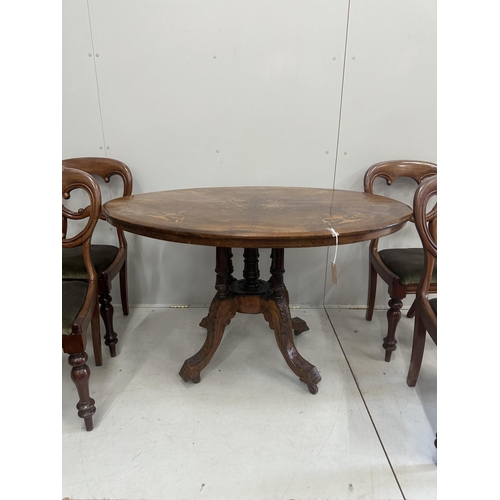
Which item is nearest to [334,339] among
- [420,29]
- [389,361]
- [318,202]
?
[389,361]

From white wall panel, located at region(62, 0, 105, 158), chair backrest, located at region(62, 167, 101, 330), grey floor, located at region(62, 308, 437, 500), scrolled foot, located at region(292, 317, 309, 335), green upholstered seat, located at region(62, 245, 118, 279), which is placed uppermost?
white wall panel, located at region(62, 0, 105, 158)

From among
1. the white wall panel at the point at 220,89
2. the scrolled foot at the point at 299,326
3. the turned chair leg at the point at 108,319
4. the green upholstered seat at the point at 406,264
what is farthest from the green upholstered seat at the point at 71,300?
the green upholstered seat at the point at 406,264

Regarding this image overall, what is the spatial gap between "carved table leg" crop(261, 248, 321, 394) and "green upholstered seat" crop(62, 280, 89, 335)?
29.1 inches

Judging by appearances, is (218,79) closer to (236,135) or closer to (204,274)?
(236,135)

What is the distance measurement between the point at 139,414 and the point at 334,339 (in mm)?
1063

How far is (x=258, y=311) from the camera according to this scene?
65.6 inches

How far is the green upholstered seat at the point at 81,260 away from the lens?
1672 mm

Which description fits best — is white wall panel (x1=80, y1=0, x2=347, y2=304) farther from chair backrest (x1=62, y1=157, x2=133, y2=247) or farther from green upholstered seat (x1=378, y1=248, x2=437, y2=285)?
green upholstered seat (x1=378, y1=248, x2=437, y2=285)

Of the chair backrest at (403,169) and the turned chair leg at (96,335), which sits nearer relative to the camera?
the turned chair leg at (96,335)

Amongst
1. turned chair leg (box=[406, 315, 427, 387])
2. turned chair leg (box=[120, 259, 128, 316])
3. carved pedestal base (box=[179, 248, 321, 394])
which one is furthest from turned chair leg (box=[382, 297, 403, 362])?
turned chair leg (box=[120, 259, 128, 316])

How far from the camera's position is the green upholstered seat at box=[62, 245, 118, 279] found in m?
1.67

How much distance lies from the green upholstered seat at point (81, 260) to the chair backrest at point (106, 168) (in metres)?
0.13

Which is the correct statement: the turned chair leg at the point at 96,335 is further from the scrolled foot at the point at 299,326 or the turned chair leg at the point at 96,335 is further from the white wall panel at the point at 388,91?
the white wall panel at the point at 388,91

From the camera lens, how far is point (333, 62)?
1965 mm
